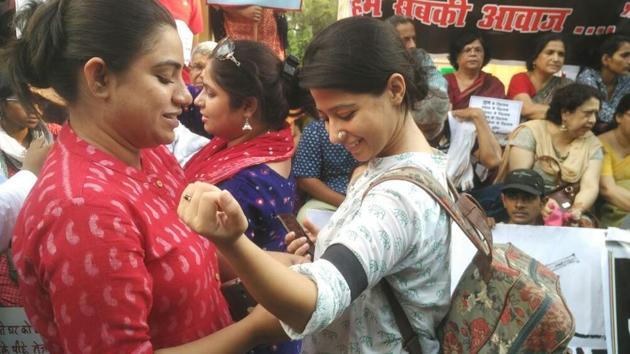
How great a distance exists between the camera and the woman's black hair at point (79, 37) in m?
1.29

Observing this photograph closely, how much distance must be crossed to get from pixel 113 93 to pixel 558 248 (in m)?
3.17

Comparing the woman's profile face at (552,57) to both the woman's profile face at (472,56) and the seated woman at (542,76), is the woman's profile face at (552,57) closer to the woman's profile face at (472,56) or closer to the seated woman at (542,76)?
the seated woman at (542,76)

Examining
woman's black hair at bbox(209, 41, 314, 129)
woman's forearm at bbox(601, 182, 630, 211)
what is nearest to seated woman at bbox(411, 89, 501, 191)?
woman's forearm at bbox(601, 182, 630, 211)

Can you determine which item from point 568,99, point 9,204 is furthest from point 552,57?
point 9,204

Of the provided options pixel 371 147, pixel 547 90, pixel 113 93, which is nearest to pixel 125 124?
pixel 113 93

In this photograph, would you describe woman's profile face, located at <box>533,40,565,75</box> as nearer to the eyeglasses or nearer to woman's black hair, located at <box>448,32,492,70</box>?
woman's black hair, located at <box>448,32,492,70</box>

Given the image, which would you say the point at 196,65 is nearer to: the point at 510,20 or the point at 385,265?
the point at 510,20

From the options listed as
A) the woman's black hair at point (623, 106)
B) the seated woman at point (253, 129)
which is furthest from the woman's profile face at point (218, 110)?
the woman's black hair at point (623, 106)

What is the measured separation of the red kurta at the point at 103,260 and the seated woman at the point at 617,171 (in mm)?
4094

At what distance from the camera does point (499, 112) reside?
16.0 ft

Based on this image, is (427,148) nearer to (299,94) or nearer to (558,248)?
(299,94)

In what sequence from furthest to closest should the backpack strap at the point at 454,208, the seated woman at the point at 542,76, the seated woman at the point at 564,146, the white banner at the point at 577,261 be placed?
the seated woman at the point at 542,76 → the seated woman at the point at 564,146 → the white banner at the point at 577,261 → the backpack strap at the point at 454,208

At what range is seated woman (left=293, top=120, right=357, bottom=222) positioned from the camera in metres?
3.92

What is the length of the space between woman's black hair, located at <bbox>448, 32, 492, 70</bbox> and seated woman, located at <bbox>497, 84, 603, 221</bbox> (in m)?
0.71
